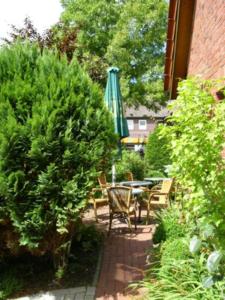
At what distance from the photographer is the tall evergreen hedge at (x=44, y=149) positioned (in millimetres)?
4348

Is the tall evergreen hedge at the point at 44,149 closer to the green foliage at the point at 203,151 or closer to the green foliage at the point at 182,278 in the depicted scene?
the green foliage at the point at 182,278

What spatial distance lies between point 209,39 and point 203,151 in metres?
3.18

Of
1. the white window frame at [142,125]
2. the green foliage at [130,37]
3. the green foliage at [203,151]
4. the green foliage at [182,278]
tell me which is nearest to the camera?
the green foliage at [203,151]

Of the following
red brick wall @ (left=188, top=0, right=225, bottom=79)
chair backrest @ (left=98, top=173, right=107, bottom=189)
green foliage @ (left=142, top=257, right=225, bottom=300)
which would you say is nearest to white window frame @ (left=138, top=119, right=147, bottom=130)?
chair backrest @ (left=98, top=173, right=107, bottom=189)

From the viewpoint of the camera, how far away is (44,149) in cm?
441

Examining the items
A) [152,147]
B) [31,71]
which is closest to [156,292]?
[31,71]

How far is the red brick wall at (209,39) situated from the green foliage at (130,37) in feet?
57.0

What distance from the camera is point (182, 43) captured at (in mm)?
7691

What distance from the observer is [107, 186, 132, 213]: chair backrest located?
6.91 m

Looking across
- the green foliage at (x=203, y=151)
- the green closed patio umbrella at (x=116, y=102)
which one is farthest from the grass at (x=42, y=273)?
the green closed patio umbrella at (x=116, y=102)

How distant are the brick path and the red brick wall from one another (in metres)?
3.16

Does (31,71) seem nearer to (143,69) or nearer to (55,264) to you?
(55,264)

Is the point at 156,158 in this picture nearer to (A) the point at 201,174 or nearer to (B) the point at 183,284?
(B) the point at 183,284

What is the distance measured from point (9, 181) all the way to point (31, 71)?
1.61 metres
